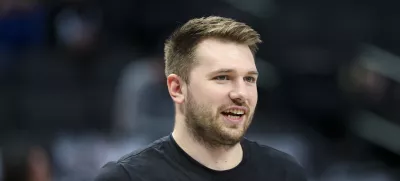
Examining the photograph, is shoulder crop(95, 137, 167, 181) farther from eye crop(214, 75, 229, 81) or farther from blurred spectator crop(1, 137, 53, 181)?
blurred spectator crop(1, 137, 53, 181)

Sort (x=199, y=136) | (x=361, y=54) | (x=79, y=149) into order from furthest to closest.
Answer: (x=361, y=54)
(x=79, y=149)
(x=199, y=136)

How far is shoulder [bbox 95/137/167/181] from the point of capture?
9.24ft

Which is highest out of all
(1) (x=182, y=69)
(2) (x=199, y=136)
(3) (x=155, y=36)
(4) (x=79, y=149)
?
(1) (x=182, y=69)

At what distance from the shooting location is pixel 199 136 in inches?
115

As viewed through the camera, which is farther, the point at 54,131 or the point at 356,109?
the point at 356,109

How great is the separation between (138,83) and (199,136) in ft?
13.9

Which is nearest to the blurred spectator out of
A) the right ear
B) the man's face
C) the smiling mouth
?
the right ear

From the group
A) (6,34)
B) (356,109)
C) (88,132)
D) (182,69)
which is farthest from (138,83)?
(182,69)

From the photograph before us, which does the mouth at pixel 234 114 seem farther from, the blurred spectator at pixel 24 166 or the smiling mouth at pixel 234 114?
the blurred spectator at pixel 24 166

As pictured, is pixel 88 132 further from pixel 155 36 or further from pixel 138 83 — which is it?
pixel 155 36

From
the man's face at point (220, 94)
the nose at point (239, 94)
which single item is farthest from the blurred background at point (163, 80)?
the nose at point (239, 94)

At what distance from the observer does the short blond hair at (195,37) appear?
2.95 metres

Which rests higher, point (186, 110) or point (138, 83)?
point (186, 110)

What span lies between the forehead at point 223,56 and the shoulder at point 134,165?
38 cm
